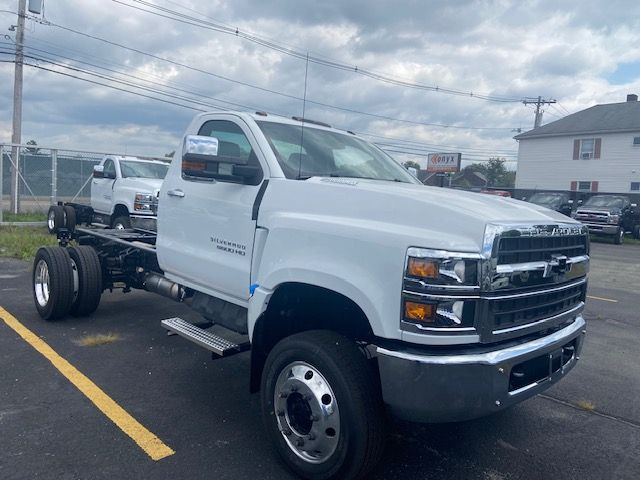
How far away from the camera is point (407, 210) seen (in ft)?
9.64

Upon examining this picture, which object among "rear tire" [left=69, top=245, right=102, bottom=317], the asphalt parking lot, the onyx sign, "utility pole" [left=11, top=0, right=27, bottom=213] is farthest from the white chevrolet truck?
"utility pole" [left=11, top=0, right=27, bottom=213]

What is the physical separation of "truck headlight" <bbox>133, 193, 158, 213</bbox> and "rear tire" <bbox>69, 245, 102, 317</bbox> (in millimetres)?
6382

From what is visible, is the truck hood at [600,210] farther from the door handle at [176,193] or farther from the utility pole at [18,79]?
the utility pole at [18,79]

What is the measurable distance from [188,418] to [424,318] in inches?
83.5

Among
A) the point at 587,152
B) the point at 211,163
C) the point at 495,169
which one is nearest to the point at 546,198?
the point at 587,152

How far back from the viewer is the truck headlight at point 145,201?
40.9 feet

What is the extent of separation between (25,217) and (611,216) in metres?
21.7

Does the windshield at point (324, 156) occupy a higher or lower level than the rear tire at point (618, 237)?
higher

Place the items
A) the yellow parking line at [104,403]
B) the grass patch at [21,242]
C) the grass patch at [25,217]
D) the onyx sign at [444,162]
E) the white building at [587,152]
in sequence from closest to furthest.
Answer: the yellow parking line at [104,403], the grass patch at [21,242], the grass patch at [25,217], the onyx sign at [444,162], the white building at [587,152]

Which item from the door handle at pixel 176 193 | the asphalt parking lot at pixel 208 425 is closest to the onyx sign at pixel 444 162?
the asphalt parking lot at pixel 208 425

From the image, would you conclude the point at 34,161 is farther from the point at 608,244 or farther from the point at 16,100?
the point at 608,244

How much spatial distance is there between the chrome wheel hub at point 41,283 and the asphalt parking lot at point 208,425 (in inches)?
15.5

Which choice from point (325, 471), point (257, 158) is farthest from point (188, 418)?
point (257, 158)

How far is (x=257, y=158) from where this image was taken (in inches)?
154
